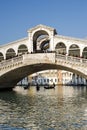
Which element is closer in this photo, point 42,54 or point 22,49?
point 42,54

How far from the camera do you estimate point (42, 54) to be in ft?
89.5

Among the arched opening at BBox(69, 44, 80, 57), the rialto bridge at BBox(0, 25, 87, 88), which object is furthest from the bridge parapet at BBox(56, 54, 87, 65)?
the arched opening at BBox(69, 44, 80, 57)

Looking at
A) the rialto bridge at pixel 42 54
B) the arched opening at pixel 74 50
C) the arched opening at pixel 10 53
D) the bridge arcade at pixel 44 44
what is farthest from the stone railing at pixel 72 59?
the arched opening at pixel 10 53

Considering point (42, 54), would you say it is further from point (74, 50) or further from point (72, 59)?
point (74, 50)

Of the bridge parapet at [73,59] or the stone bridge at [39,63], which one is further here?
the stone bridge at [39,63]

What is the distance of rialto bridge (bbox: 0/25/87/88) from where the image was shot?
26230mm

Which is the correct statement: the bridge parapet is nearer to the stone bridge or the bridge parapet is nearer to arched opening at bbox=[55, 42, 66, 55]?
the stone bridge

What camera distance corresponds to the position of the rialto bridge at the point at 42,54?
A: 1033 inches

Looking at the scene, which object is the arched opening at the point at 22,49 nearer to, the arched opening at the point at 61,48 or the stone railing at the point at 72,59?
the arched opening at the point at 61,48

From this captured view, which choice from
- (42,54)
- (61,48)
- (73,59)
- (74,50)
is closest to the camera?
(73,59)

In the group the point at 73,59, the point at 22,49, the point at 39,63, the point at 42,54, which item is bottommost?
the point at 39,63

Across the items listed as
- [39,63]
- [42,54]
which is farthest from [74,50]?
[39,63]

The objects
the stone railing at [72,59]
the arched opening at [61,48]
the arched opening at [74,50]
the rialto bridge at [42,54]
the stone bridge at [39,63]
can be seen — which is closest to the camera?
the stone railing at [72,59]

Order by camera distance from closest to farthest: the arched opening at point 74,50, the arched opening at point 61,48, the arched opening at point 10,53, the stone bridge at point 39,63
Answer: the stone bridge at point 39,63
the arched opening at point 74,50
the arched opening at point 61,48
the arched opening at point 10,53
